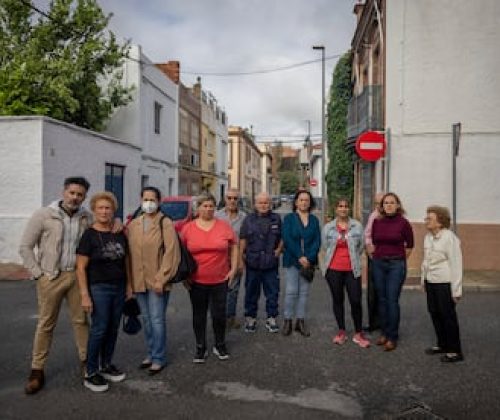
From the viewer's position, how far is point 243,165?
53.0 metres

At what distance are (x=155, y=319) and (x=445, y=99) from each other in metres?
9.17

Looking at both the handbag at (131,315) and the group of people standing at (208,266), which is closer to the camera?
the group of people standing at (208,266)

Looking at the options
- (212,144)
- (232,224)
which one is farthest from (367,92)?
(212,144)

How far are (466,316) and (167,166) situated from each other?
53.4 feet

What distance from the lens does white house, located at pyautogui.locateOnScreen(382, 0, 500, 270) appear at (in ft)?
37.7

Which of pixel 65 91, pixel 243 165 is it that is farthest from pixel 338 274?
pixel 243 165

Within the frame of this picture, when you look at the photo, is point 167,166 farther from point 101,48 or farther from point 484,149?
point 484,149

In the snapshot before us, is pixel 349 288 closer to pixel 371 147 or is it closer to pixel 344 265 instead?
pixel 344 265

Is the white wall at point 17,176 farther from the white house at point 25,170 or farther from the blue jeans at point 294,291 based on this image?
the blue jeans at point 294,291

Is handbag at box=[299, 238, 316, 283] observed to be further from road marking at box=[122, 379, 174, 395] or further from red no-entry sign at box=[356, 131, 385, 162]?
red no-entry sign at box=[356, 131, 385, 162]

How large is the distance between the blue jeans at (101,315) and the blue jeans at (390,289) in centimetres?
290

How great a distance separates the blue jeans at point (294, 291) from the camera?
638cm

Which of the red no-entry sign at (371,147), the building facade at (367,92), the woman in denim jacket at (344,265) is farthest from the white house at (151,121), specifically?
the woman in denim jacket at (344,265)

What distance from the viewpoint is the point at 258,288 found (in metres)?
6.66
